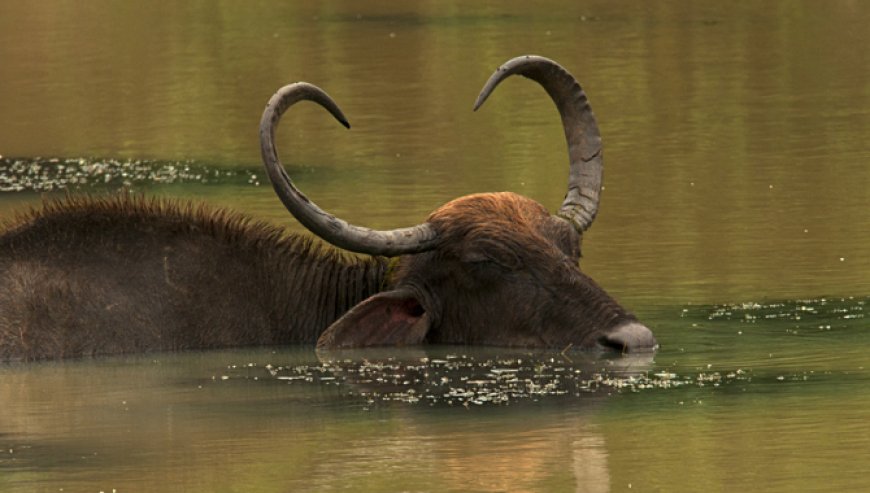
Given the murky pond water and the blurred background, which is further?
the blurred background

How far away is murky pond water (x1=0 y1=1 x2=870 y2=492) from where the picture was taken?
1206 cm

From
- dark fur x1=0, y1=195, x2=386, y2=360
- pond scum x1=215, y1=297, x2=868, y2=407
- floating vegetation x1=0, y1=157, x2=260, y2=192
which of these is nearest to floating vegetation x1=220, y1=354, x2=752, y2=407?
pond scum x1=215, y1=297, x2=868, y2=407

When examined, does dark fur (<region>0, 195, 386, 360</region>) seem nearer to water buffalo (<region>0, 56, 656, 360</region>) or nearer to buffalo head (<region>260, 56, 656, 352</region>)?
water buffalo (<region>0, 56, 656, 360</region>)

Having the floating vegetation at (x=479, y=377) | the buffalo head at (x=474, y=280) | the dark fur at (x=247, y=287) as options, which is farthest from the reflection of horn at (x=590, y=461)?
the dark fur at (x=247, y=287)

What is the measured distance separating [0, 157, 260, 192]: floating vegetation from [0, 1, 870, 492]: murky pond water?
0.07 metres

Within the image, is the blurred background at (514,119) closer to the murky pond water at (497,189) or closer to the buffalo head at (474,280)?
A: the murky pond water at (497,189)

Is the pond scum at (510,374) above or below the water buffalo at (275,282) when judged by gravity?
below

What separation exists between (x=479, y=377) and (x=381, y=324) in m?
1.39

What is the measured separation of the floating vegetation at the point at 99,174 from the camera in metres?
23.9

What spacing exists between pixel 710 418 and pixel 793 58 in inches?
830

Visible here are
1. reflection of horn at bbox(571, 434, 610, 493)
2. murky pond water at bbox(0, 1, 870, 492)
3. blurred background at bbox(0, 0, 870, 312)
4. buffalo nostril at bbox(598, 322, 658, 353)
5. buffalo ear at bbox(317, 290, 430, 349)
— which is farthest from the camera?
blurred background at bbox(0, 0, 870, 312)

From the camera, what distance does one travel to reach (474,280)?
1534 cm

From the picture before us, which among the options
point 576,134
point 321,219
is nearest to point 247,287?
point 321,219

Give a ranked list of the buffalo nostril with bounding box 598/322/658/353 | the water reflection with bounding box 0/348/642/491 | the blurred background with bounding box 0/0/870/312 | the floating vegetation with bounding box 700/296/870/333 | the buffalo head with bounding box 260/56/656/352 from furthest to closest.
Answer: the blurred background with bounding box 0/0/870/312
the floating vegetation with bounding box 700/296/870/333
the buffalo head with bounding box 260/56/656/352
the buffalo nostril with bounding box 598/322/658/353
the water reflection with bounding box 0/348/642/491
